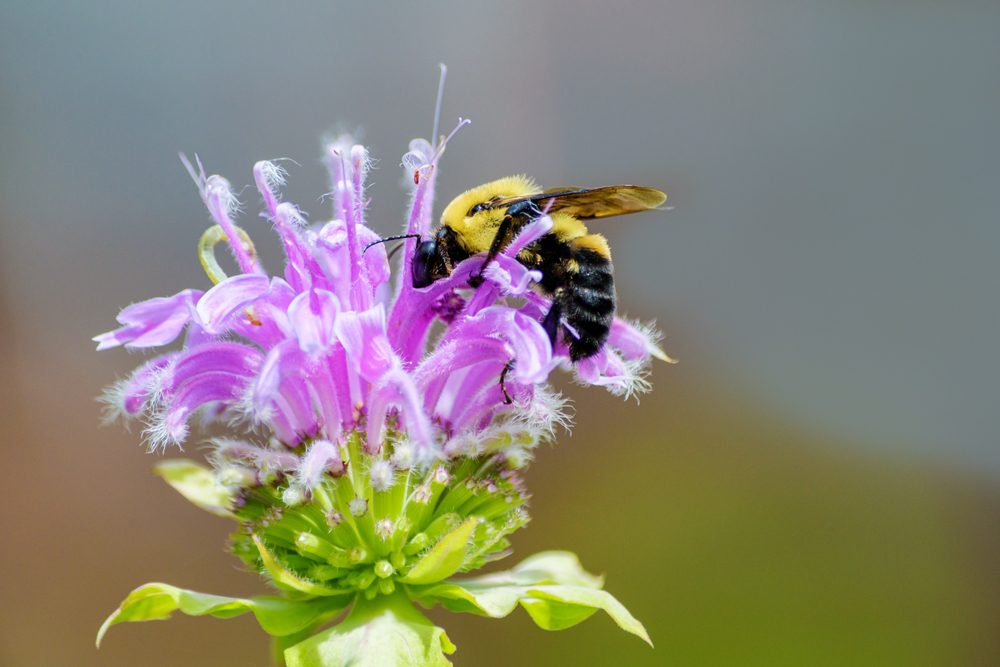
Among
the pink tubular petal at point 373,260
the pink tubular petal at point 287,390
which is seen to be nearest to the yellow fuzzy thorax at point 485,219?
the pink tubular petal at point 373,260

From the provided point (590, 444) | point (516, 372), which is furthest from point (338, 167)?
point (590, 444)

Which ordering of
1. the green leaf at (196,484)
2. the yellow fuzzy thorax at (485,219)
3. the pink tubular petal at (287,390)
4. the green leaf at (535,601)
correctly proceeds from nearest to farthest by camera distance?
the pink tubular petal at (287,390) < the green leaf at (535,601) < the yellow fuzzy thorax at (485,219) < the green leaf at (196,484)

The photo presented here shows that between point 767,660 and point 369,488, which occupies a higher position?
point 369,488

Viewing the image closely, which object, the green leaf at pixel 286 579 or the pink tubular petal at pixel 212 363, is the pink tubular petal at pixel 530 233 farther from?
the green leaf at pixel 286 579

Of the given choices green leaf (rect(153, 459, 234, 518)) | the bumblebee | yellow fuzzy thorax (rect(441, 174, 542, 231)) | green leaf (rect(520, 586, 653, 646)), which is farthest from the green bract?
yellow fuzzy thorax (rect(441, 174, 542, 231))

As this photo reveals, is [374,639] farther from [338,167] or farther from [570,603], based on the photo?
[338,167]

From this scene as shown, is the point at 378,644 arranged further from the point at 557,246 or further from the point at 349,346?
the point at 557,246
